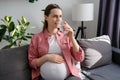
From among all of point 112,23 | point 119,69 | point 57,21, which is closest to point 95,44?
point 119,69

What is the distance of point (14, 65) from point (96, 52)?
98 centimetres

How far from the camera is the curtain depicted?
2541mm

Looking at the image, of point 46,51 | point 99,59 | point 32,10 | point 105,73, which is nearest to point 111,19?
point 99,59

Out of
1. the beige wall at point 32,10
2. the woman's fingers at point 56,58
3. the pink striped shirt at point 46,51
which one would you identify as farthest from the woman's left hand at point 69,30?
the beige wall at point 32,10

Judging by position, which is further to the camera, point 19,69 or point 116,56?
point 116,56

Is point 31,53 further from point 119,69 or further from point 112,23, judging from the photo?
point 112,23

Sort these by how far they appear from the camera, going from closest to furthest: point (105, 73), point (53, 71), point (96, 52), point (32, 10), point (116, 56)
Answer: point (53, 71) → point (105, 73) → point (96, 52) → point (116, 56) → point (32, 10)

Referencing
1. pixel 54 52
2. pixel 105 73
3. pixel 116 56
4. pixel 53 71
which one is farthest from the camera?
pixel 116 56

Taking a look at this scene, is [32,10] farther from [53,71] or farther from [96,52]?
[53,71]

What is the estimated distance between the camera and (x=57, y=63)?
1.69 metres

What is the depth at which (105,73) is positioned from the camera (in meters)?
2.06

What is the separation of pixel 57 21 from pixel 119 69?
98 centimetres

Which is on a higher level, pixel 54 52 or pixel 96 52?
pixel 54 52

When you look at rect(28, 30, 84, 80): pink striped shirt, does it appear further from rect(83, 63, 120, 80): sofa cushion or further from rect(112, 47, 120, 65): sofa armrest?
rect(112, 47, 120, 65): sofa armrest
